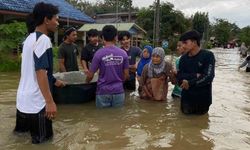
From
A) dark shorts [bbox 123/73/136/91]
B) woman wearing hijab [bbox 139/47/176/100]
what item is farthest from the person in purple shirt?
dark shorts [bbox 123/73/136/91]

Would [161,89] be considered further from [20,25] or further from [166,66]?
[20,25]

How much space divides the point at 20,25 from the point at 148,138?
31.7ft

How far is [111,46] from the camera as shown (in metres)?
5.96

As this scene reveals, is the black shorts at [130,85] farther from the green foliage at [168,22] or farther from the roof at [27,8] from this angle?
the green foliage at [168,22]

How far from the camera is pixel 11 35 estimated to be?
44.9 feet

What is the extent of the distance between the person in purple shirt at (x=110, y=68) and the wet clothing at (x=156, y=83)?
137 cm

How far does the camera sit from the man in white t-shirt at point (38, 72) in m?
3.99

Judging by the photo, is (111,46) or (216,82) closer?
(111,46)

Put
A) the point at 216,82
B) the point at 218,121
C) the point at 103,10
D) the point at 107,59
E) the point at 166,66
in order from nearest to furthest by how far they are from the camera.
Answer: the point at 107,59
the point at 218,121
the point at 166,66
the point at 216,82
the point at 103,10

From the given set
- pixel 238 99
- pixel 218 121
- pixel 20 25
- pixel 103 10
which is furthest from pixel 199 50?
pixel 103 10

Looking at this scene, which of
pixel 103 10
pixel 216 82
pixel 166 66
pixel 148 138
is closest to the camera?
pixel 148 138

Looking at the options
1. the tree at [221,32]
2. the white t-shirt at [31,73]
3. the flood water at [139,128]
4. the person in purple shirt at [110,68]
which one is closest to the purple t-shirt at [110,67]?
the person in purple shirt at [110,68]

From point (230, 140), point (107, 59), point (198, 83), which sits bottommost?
point (230, 140)

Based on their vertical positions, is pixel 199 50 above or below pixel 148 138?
above
